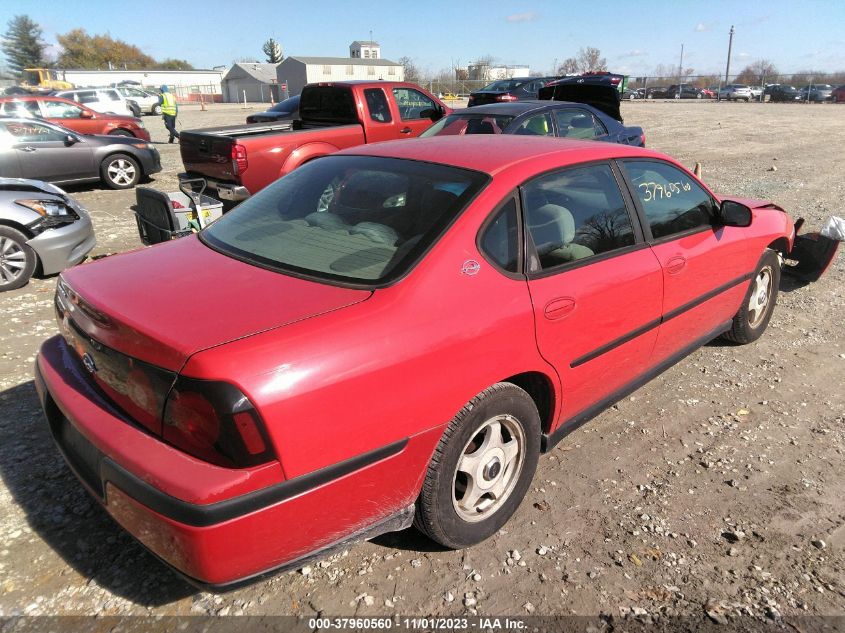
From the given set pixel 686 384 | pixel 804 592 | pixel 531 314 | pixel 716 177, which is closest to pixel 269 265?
pixel 531 314

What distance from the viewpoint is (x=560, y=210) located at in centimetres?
287

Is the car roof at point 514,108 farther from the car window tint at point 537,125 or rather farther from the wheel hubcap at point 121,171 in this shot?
the wheel hubcap at point 121,171

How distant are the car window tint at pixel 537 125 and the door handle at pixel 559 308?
5711mm

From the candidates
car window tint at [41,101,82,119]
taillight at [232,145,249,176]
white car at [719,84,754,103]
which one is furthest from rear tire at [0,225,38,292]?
white car at [719,84,754,103]

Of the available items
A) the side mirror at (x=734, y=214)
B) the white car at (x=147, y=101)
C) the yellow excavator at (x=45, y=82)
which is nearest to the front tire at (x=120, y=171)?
the side mirror at (x=734, y=214)

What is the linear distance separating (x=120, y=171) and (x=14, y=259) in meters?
6.08

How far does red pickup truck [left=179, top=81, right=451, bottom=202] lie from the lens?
7.59 metres

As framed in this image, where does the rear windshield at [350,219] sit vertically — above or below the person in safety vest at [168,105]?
below

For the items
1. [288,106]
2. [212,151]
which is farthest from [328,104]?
[288,106]

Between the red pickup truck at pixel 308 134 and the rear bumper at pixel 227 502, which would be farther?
the red pickup truck at pixel 308 134

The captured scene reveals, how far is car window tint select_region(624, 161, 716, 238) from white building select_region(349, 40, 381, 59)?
105863 millimetres

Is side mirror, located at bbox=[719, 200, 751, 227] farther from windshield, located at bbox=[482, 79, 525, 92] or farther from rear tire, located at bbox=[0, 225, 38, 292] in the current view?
windshield, located at bbox=[482, 79, 525, 92]

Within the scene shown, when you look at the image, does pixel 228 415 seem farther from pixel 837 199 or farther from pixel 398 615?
pixel 837 199

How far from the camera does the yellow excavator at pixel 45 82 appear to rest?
132 ft
